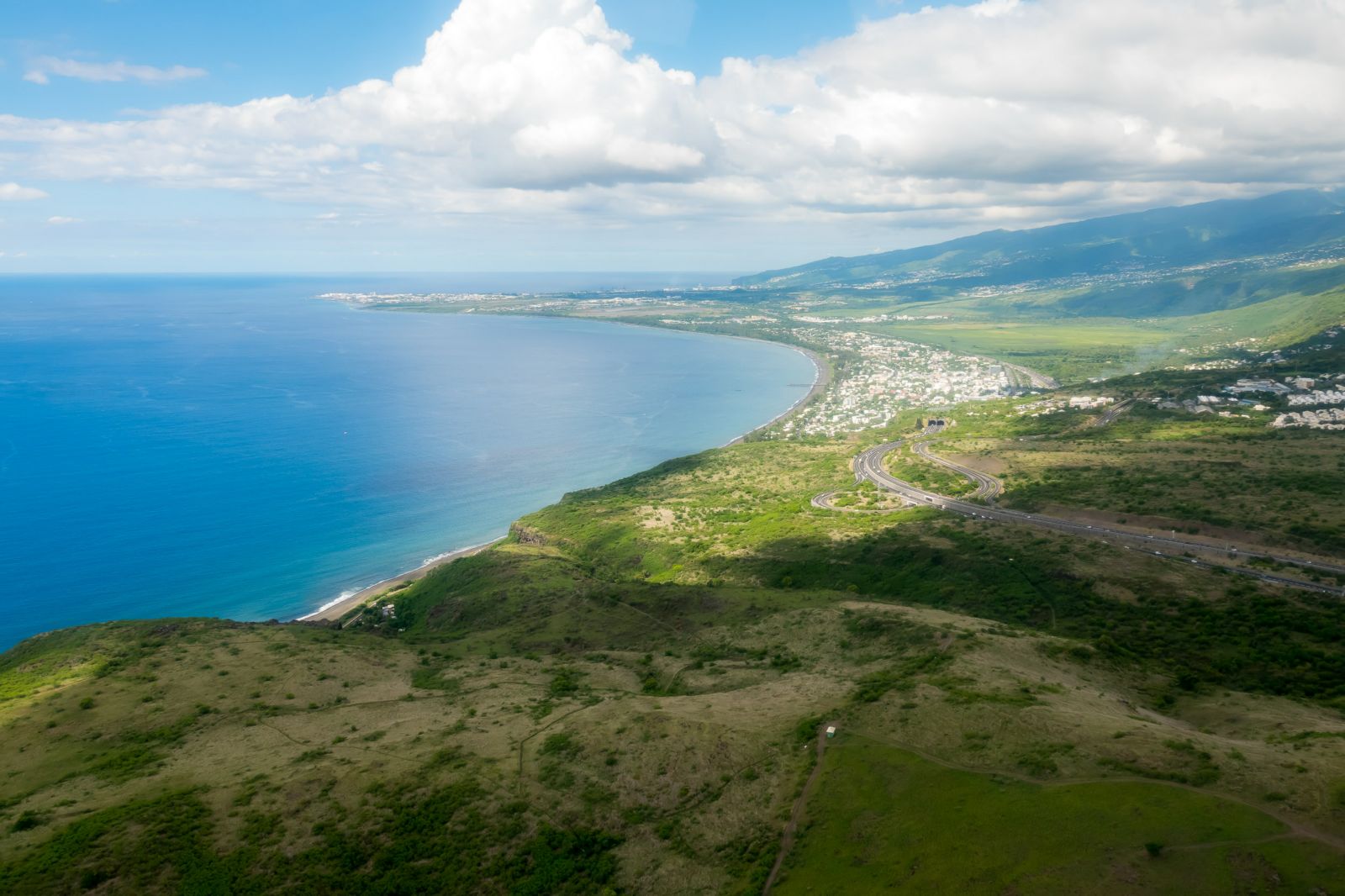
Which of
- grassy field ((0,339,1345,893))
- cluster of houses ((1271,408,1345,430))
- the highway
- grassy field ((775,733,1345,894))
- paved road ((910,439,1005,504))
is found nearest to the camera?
grassy field ((775,733,1345,894))

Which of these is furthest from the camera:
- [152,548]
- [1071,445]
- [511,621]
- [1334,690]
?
[1071,445]

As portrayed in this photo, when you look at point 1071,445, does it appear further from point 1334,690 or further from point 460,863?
point 460,863

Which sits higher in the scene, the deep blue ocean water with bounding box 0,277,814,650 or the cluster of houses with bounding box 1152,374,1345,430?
the cluster of houses with bounding box 1152,374,1345,430

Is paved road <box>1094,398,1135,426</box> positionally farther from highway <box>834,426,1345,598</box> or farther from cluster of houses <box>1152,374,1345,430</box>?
highway <box>834,426,1345,598</box>

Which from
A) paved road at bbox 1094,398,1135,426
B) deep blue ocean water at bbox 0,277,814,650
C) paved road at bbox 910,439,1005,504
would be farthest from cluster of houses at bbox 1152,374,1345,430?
deep blue ocean water at bbox 0,277,814,650

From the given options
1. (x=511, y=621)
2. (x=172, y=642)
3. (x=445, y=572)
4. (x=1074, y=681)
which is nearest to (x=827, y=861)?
(x=1074, y=681)

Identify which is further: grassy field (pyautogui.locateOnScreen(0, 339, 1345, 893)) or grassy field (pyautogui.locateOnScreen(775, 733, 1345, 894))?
grassy field (pyautogui.locateOnScreen(0, 339, 1345, 893))

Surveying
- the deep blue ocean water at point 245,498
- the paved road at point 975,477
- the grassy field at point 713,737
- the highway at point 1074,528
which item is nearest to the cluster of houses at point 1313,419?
the grassy field at point 713,737

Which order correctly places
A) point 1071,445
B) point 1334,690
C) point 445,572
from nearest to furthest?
point 1334,690 → point 445,572 → point 1071,445
